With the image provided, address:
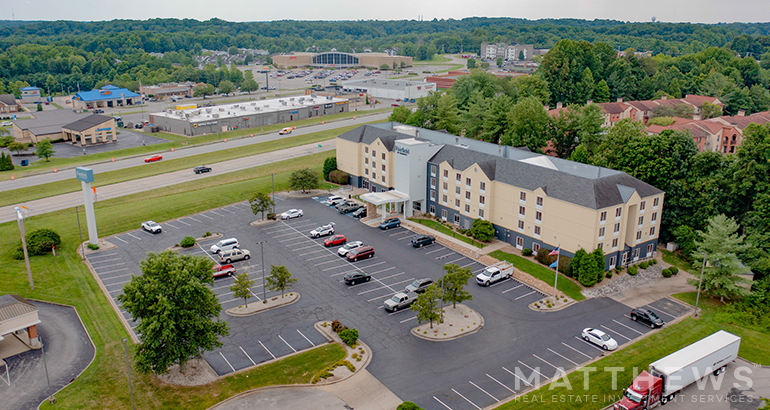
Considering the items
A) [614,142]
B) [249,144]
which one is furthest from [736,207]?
[249,144]

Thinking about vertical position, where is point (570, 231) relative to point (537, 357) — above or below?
above

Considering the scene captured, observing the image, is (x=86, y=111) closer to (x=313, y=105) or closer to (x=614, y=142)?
(x=313, y=105)

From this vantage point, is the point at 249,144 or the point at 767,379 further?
the point at 249,144

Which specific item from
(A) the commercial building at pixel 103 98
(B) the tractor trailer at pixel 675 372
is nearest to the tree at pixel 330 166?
(B) the tractor trailer at pixel 675 372

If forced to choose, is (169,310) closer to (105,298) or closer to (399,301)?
(105,298)

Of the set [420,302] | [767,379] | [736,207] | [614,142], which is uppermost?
[614,142]

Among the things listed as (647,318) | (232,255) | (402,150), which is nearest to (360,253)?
(232,255)
